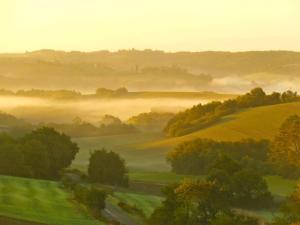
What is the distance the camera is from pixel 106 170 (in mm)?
110188

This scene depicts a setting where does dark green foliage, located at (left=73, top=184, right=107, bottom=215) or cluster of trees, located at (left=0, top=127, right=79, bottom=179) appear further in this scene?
cluster of trees, located at (left=0, top=127, right=79, bottom=179)

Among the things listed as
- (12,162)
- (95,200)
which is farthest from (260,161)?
(95,200)

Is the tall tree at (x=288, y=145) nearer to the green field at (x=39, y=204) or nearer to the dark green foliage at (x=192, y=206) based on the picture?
the green field at (x=39, y=204)

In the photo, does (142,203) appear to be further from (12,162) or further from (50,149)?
(50,149)

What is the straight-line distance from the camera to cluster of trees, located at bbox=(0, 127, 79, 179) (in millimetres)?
98375

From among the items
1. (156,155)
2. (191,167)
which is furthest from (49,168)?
(156,155)

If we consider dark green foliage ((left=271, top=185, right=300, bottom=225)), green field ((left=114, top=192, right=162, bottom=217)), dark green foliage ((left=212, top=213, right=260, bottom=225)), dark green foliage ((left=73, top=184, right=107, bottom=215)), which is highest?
dark green foliage ((left=212, top=213, right=260, bottom=225))

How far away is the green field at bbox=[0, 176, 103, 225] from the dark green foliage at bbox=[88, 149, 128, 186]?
89.2ft

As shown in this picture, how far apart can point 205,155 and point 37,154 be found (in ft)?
133

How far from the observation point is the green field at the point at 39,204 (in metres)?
50.8

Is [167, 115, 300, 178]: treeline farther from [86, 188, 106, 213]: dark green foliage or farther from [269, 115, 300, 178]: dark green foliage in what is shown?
[86, 188, 106, 213]: dark green foliage

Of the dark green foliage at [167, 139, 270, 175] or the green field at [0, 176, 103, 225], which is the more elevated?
the green field at [0, 176, 103, 225]

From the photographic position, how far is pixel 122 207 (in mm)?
72438

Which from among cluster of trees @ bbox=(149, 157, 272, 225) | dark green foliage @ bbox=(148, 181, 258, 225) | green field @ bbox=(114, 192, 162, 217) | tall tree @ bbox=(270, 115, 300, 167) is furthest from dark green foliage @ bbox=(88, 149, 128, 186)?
dark green foliage @ bbox=(148, 181, 258, 225)
